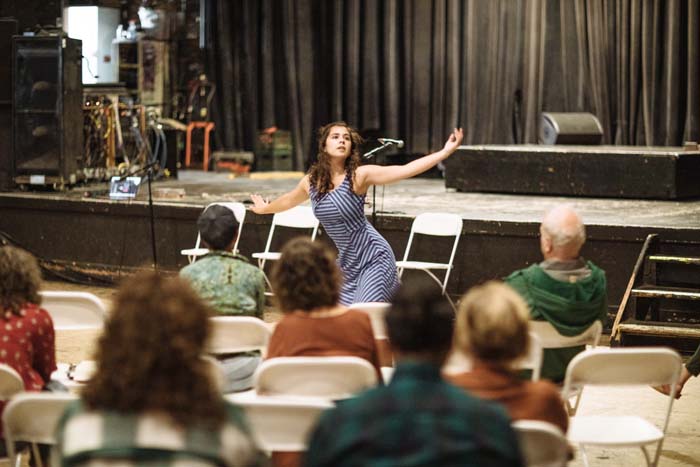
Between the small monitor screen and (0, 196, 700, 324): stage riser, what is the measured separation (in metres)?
0.27

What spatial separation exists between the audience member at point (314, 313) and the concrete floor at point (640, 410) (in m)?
1.07

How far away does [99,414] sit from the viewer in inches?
87.0

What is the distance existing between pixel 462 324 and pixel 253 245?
5.81m

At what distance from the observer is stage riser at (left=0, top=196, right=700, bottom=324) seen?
7.04 metres

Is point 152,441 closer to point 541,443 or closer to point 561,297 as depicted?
point 541,443

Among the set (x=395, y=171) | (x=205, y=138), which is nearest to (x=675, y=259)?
(x=395, y=171)

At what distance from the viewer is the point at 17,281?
3.44m

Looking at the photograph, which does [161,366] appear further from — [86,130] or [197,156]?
[197,156]

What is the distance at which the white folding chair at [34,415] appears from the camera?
9.45ft

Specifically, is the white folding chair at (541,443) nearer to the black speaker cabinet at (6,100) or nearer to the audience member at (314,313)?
the audience member at (314,313)

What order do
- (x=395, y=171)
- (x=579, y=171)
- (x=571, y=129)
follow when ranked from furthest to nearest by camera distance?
1. (x=571, y=129)
2. (x=579, y=171)
3. (x=395, y=171)

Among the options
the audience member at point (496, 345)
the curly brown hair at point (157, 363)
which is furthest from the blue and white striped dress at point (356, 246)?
the curly brown hair at point (157, 363)

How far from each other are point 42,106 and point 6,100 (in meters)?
0.39

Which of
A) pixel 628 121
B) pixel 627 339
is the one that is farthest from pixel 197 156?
pixel 627 339
